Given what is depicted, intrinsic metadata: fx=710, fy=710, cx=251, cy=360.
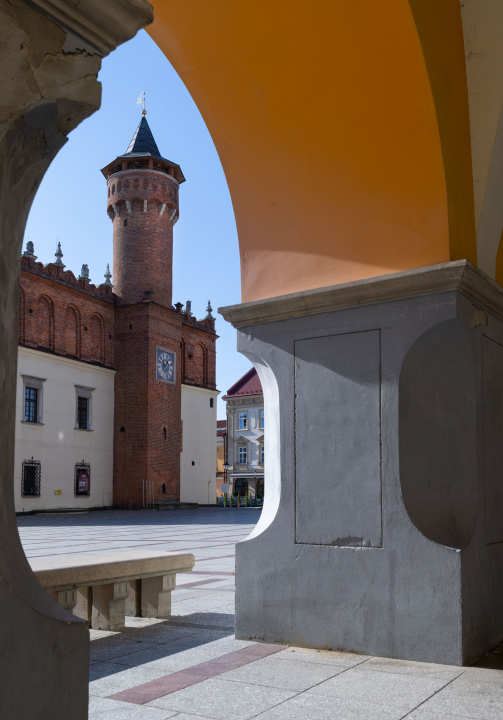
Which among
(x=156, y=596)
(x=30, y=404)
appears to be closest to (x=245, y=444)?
(x=30, y=404)

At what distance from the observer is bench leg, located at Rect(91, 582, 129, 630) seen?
5.15 metres

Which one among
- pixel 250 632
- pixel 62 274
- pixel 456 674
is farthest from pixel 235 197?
pixel 62 274

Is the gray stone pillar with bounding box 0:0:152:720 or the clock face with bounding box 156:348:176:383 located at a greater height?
the clock face with bounding box 156:348:176:383

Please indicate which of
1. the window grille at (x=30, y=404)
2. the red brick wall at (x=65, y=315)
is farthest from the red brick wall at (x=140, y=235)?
the window grille at (x=30, y=404)

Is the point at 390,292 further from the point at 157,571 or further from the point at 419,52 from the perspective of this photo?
the point at 157,571

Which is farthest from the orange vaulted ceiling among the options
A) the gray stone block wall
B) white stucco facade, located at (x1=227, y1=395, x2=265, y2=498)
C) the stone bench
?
white stucco facade, located at (x1=227, y1=395, x2=265, y2=498)

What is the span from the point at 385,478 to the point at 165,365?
3380cm

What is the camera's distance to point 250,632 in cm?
477

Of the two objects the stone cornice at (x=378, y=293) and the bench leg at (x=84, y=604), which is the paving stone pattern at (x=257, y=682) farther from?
the stone cornice at (x=378, y=293)

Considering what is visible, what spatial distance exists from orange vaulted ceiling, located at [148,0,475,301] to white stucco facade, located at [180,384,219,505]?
114 feet

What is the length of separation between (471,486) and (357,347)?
3.74 feet

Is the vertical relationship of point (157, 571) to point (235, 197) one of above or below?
A: below

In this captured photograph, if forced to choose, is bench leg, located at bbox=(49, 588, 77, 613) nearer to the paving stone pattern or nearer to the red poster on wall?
the paving stone pattern

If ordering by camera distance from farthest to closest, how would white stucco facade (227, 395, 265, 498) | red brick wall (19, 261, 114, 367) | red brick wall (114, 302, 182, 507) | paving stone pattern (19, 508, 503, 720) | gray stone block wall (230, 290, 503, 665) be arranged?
white stucco facade (227, 395, 265, 498), red brick wall (114, 302, 182, 507), red brick wall (19, 261, 114, 367), gray stone block wall (230, 290, 503, 665), paving stone pattern (19, 508, 503, 720)
